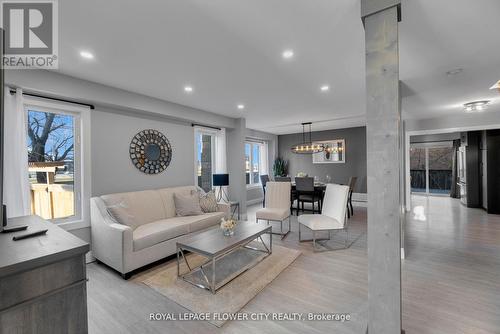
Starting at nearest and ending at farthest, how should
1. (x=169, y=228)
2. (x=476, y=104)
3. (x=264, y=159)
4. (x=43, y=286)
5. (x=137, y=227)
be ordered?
1. (x=43, y=286)
2. (x=169, y=228)
3. (x=137, y=227)
4. (x=476, y=104)
5. (x=264, y=159)

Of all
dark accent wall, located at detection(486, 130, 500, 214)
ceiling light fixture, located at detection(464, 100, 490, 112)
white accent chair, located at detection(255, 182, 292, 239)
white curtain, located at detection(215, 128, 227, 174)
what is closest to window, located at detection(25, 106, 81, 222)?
white curtain, located at detection(215, 128, 227, 174)

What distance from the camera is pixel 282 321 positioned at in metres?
1.97

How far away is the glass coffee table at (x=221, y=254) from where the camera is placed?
2500 mm

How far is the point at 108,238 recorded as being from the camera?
9.44 feet

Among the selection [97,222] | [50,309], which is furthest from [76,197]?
[50,309]

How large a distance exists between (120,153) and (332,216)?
3715 mm

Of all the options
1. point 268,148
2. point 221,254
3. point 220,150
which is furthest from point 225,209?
point 268,148

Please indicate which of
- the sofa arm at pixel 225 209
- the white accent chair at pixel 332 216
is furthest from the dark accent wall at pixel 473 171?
the sofa arm at pixel 225 209

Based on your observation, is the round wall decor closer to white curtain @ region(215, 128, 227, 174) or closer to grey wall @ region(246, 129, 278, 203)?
white curtain @ region(215, 128, 227, 174)

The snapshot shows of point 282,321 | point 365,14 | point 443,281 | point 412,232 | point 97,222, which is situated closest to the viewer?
point 365,14

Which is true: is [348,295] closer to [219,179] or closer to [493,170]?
[219,179]

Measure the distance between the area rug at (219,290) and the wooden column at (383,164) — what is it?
120cm

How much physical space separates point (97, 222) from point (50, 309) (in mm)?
2458

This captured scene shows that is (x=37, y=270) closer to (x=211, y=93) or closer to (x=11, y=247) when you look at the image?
(x=11, y=247)
